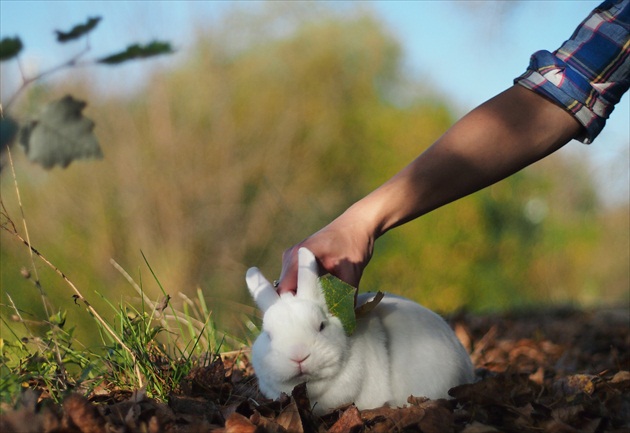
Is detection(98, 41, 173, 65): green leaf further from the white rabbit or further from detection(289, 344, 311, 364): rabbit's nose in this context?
detection(289, 344, 311, 364): rabbit's nose

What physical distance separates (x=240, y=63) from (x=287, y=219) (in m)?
3.30

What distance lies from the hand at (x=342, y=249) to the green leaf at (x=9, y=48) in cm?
96

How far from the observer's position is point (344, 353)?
6.30ft

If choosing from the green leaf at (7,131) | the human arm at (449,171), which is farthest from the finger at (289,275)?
the green leaf at (7,131)

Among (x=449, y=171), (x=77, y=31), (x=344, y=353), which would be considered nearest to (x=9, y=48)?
(x=77, y=31)

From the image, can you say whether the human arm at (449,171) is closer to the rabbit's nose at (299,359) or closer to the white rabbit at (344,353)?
the white rabbit at (344,353)

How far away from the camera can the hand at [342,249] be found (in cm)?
196

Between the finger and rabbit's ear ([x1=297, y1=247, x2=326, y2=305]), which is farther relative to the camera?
the finger

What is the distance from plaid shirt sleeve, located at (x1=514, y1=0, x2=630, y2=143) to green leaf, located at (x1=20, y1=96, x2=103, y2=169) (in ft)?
4.56

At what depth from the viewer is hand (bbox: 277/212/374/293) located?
196 cm

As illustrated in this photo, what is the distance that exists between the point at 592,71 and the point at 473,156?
1.52 ft

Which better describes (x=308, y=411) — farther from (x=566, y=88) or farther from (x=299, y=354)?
(x=566, y=88)

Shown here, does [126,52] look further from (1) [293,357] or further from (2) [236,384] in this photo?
(2) [236,384]

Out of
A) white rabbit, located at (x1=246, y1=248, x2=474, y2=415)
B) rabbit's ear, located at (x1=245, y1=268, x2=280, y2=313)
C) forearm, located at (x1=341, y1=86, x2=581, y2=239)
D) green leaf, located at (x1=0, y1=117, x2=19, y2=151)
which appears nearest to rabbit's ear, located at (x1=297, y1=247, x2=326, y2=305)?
white rabbit, located at (x1=246, y1=248, x2=474, y2=415)
